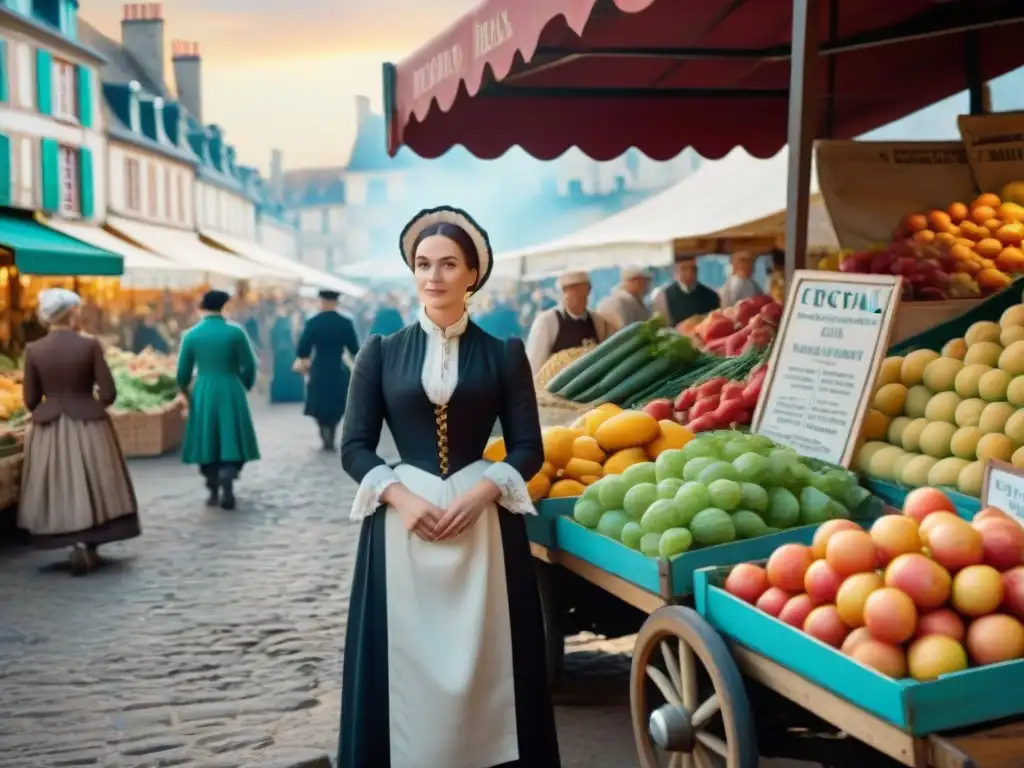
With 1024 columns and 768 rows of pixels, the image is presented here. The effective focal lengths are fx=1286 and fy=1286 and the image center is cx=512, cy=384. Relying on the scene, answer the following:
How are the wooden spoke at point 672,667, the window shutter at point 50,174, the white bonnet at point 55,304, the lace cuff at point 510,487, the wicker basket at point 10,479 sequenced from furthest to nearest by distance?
the window shutter at point 50,174 → the wicker basket at point 10,479 → the white bonnet at point 55,304 → the lace cuff at point 510,487 → the wooden spoke at point 672,667

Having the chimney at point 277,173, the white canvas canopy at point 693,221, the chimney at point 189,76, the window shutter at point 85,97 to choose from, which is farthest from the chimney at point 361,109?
the white canvas canopy at point 693,221

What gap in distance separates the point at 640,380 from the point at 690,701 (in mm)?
3074

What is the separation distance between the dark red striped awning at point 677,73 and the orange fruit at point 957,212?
0.81 meters

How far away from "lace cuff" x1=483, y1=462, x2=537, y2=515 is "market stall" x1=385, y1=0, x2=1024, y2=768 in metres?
0.41

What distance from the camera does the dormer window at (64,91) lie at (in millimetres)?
28422

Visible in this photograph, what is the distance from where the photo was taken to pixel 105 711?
18.6 ft

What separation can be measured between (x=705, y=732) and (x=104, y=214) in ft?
97.0

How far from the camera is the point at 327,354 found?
15.3 meters

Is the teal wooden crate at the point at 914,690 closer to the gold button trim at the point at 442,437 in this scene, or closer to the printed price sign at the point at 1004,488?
the printed price sign at the point at 1004,488

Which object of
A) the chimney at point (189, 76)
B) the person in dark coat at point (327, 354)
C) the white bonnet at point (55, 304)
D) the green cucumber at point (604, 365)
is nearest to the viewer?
the green cucumber at point (604, 365)

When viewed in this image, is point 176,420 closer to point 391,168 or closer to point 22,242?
point 22,242

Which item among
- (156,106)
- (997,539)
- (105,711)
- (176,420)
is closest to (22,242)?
(176,420)

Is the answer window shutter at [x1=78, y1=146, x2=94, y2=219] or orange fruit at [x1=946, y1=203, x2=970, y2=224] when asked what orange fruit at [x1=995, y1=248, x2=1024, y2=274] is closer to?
orange fruit at [x1=946, y1=203, x2=970, y2=224]

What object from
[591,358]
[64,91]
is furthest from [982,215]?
[64,91]
